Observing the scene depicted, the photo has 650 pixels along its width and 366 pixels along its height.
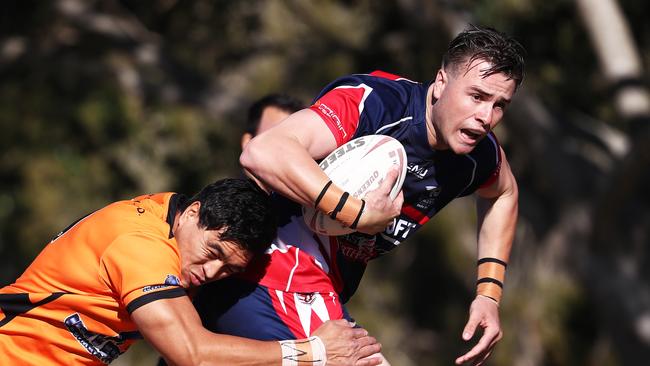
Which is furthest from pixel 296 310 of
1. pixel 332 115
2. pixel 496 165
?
pixel 496 165

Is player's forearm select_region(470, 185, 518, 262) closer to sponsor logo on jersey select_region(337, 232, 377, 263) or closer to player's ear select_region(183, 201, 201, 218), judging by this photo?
sponsor logo on jersey select_region(337, 232, 377, 263)

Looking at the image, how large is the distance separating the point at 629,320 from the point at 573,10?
3.11 m

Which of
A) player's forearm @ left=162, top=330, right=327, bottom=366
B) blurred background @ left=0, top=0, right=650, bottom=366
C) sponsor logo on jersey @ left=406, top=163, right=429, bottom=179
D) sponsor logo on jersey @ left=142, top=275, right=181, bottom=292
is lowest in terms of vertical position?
blurred background @ left=0, top=0, right=650, bottom=366

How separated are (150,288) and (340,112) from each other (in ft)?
2.72

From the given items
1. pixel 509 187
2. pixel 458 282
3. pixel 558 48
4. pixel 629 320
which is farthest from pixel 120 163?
pixel 509 187

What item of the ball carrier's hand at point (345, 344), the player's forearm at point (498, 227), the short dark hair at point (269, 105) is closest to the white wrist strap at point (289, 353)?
the ball carrier's hand at point (345, 344)

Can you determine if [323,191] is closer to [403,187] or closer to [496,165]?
[403,187]

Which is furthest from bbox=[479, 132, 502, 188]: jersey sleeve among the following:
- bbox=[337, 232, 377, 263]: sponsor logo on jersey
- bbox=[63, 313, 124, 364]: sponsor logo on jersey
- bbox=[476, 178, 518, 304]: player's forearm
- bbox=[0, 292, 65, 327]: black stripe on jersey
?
bbox=[0, 292, 65, 327]: black stripe on jersey

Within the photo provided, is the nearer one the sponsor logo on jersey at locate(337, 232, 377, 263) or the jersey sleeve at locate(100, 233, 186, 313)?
the jersey sleeve at locate(100, 233, 186, 313)

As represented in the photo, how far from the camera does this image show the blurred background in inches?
382

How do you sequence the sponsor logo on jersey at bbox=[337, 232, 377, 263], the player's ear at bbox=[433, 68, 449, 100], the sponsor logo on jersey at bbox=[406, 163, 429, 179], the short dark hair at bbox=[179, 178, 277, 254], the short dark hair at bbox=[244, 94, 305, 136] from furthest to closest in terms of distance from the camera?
1. the short dark hair at bbox=[244, 94, 305, 136]
2. the sponsor logo on jersey at bbox=[337, 232, 377, 263]
3. the sponsor logo on jersey at bbox=[406, 163, 429, 179]
4. the player's ear at bbox=[433, 68, 449, 100]
5. the short dark hair at bbox=[179, 178, 277, 254]

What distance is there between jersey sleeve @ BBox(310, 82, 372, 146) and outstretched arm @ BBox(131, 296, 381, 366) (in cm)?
67

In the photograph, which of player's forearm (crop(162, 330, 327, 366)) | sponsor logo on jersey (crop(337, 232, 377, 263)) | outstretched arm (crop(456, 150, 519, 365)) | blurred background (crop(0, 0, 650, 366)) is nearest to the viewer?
player's forearm (crop(162, 330, 327, 366))

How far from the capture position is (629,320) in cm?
927
